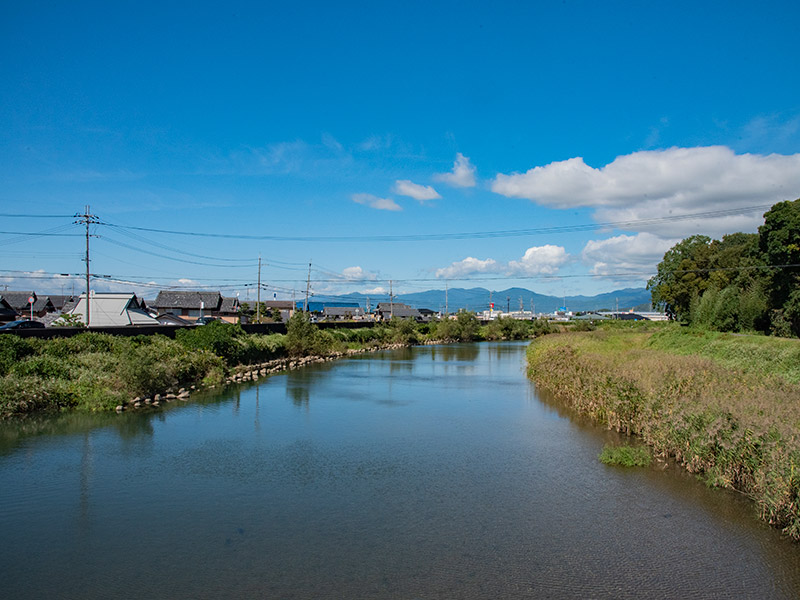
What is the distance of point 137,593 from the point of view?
7.97m

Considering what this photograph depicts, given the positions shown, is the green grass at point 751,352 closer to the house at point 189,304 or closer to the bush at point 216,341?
the bush at point 216,341

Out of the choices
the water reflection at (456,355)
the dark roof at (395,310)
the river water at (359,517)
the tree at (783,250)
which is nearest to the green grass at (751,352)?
the tree at (783,250)

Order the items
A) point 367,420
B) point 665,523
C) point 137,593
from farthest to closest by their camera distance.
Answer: point 367,420, point 665,523, point 137,593

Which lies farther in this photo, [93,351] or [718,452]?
[93,351]

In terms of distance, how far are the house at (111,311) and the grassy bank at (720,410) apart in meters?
36.7

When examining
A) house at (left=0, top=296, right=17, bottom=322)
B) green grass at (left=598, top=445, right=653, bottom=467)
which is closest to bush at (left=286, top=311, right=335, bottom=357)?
house at (left=0, top=296, right=17, bottom=322)

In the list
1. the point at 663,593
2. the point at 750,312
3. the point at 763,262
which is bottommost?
the point at 663,593

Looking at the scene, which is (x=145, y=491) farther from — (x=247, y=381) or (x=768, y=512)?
(x=247, y=381)

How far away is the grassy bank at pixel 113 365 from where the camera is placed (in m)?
20.2

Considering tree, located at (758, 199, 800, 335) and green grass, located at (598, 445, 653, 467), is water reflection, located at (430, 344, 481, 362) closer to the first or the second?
tree, located at (758, 199, 800, 335)

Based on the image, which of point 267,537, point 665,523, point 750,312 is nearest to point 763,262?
point 750,312

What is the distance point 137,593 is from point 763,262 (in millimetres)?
37561

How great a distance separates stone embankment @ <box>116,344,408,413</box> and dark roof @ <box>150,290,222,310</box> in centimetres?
2200

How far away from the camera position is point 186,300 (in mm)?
66688
